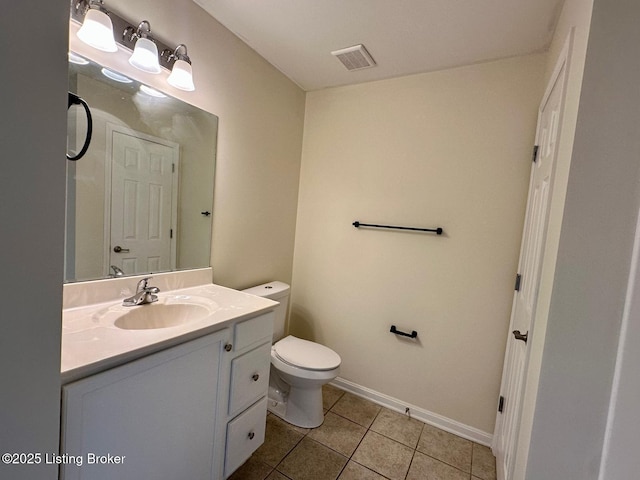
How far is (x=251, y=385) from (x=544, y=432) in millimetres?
1135

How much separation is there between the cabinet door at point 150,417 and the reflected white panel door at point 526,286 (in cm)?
124

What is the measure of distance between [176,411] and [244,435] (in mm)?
481

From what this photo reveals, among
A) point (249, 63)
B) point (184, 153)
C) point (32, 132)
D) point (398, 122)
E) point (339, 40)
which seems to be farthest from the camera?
point (398, 122)

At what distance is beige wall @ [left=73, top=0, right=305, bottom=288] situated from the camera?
145 cm

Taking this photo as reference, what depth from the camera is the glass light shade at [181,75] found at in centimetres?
138

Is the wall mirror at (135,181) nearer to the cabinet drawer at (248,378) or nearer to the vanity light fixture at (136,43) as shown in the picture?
the vanity light fixture at (136,43)

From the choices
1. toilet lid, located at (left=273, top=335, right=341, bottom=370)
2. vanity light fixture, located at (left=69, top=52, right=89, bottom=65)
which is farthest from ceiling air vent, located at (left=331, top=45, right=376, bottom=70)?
toilet lid, located at (left=273, top=335, right=341, bottom=370)

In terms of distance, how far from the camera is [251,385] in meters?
1.38

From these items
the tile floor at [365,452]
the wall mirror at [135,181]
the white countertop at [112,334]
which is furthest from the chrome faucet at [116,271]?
the tile floor at [365,452]

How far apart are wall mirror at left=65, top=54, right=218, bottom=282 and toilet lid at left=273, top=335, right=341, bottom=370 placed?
0.75m

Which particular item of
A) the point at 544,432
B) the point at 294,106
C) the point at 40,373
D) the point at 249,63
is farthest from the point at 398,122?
the point at 40,373

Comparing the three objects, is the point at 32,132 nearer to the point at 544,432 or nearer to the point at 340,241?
the point at 544,432

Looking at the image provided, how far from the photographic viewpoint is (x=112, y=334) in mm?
979

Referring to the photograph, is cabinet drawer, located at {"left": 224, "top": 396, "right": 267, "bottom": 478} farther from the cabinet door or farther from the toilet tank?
the toilet tank
